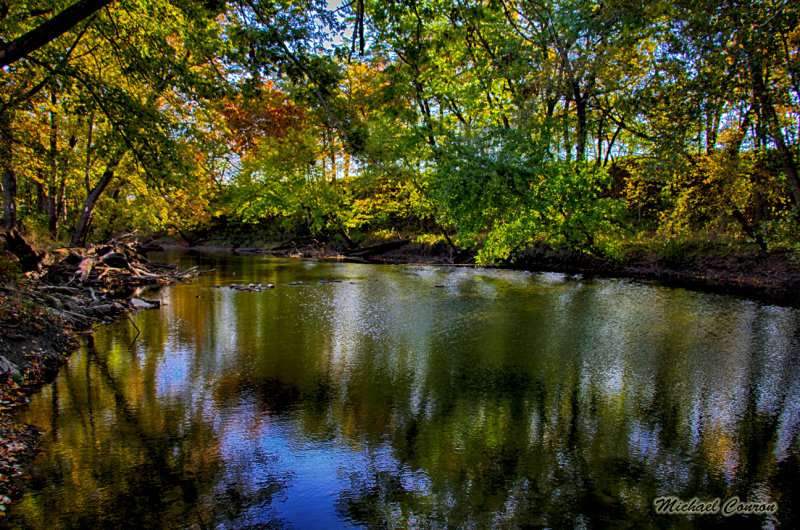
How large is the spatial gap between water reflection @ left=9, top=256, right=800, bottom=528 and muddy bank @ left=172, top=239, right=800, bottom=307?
16.6ft

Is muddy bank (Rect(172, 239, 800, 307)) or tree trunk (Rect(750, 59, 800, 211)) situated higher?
tree trunk (Rect(750, 59, 800, 211))

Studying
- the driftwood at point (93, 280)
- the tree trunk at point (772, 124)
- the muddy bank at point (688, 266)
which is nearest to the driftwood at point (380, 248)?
the muddy bank at point (688, 266)

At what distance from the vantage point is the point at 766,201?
58.3ft

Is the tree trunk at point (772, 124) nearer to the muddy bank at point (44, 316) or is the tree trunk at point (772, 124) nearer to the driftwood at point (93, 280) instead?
the muddy bank at point (44, 316)

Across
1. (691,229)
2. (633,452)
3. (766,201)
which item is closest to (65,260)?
(633,452)

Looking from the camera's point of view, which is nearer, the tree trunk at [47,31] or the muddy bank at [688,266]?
the tree trunk at [47,31]

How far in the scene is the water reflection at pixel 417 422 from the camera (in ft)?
12.7

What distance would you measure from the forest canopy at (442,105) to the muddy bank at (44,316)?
2432 mm

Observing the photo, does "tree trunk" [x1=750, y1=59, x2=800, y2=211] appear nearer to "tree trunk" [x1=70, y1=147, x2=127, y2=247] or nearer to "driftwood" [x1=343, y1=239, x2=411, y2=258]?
"driftwood" [x1=343, y1=239, x2=411, y2=258]

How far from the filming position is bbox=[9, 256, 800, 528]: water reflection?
3.87m

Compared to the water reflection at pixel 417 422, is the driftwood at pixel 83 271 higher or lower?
higher

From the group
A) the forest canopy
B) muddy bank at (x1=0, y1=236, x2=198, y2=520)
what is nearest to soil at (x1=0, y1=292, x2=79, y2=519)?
muddy bank at (x1=0, y1=236, x2=198, y2=520)

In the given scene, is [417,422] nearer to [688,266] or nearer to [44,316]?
[44,316]

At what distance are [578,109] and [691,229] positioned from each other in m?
7.53
